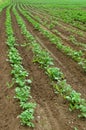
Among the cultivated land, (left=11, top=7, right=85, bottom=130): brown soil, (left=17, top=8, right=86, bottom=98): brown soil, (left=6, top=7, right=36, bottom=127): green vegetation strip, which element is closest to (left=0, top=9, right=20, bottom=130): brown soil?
the cultivated land

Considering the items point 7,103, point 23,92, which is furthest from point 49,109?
point 7,103

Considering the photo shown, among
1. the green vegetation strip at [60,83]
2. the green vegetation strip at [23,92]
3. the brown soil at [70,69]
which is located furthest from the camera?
the brown soil at [70,69]

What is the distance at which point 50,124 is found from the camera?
657 centimetres

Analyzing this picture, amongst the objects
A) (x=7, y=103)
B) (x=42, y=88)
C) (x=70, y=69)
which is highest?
(x=7, y=103)

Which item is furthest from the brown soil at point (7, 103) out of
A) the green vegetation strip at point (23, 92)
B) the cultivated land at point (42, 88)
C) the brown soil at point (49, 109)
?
the brown soil at point (49, 109)

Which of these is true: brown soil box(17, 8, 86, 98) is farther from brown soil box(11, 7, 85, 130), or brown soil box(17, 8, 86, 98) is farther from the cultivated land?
brown soil box(11, 7, 85, 130)

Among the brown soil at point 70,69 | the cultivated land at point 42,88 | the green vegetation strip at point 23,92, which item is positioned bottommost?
the brown soil at point 70,69

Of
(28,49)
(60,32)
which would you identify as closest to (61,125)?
(28,49)

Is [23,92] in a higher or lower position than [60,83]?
higher

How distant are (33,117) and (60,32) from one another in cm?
1176

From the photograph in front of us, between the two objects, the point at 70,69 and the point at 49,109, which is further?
the point at 70,69

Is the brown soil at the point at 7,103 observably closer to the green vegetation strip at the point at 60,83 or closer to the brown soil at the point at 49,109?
the brown soil at the point at 49,109

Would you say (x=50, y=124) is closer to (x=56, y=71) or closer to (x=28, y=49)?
(x=56, y=71)

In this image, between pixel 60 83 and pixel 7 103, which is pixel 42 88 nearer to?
pixel 60 83
